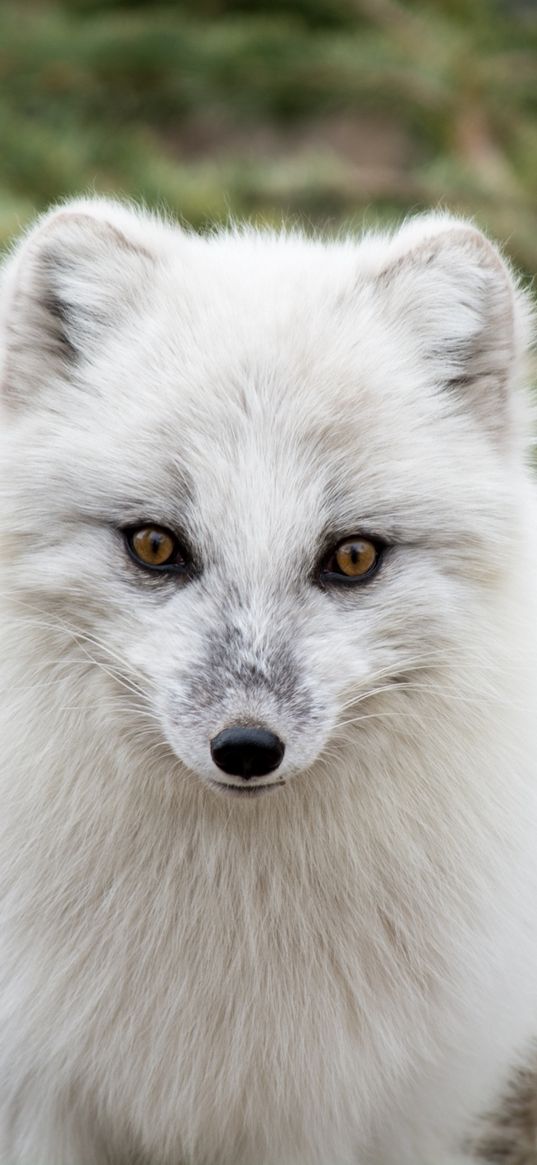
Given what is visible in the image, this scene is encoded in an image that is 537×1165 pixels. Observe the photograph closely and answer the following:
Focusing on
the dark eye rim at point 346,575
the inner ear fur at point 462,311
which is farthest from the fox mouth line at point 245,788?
the inner ear fur at point 462,311

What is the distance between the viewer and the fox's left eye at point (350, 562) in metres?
1.79

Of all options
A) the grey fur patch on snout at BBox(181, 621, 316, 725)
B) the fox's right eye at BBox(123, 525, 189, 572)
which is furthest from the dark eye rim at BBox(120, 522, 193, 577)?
the grey fur patch on snout at BBox(181, 621, 316, 725)

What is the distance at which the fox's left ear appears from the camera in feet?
6.16

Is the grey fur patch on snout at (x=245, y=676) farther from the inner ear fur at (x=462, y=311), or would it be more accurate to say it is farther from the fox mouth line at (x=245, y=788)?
the inner ear fur at (x=462, y=311)

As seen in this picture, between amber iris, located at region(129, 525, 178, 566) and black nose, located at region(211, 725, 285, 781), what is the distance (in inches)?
11.5

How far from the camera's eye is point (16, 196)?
399 centimetres

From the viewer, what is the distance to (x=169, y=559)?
5.83 ft

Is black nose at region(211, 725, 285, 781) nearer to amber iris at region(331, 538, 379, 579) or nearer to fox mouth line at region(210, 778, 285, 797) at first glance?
fox mouth line at region(210, 778, 285, 797)

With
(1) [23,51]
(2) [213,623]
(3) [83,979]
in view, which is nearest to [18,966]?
(3) [83,979]

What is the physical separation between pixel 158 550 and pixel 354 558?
0.93ft

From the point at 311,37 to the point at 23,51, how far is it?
993 millimetres

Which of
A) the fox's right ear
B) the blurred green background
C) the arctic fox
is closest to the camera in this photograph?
the arctic fox

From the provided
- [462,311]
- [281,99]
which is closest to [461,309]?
[462,311]

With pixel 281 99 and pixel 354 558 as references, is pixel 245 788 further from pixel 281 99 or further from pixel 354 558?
pixel 281 99
